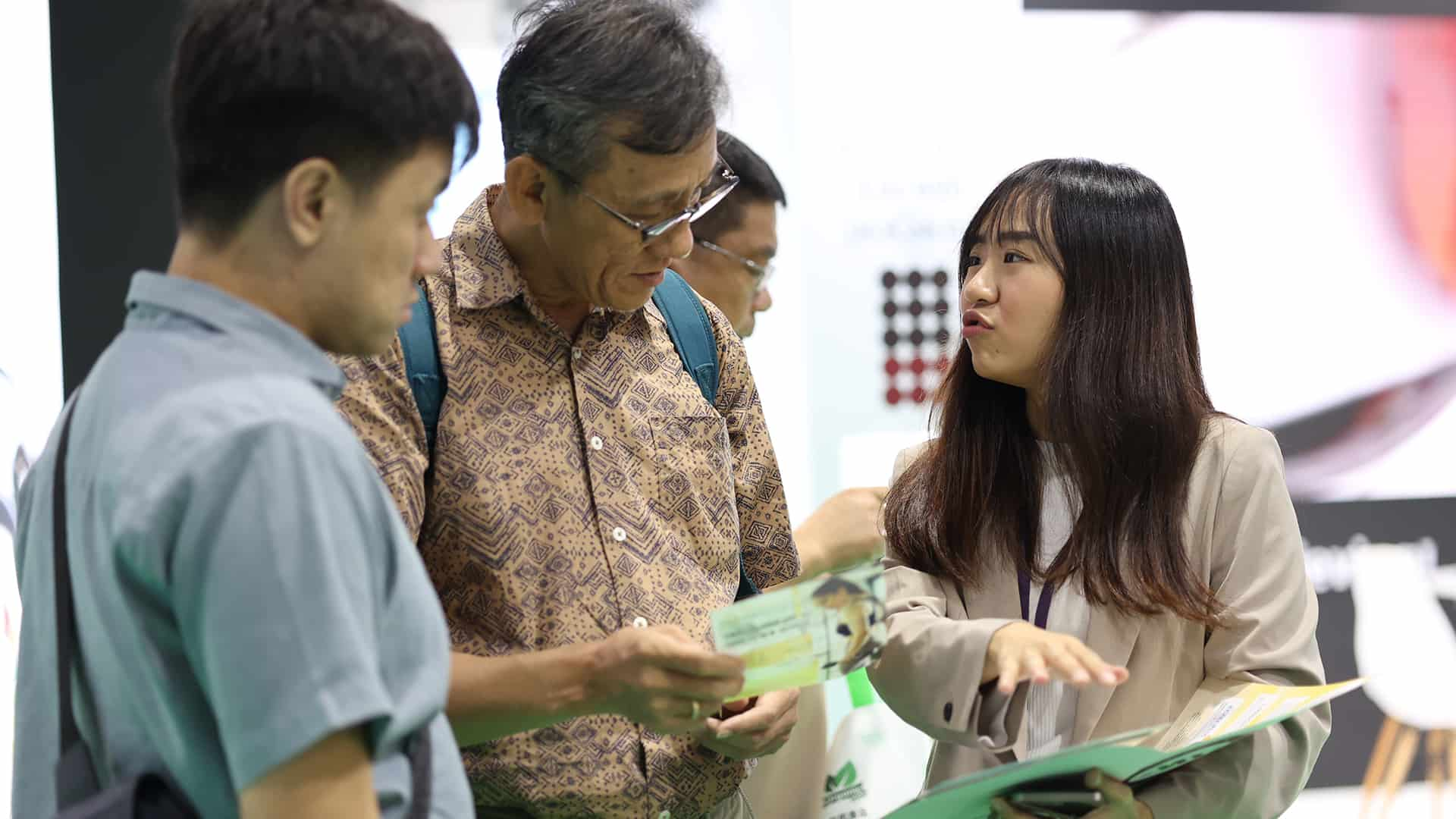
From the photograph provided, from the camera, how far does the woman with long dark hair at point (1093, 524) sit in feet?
5.23

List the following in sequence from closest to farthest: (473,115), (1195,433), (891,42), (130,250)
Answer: (473,115), (1195,433), (130,250), (891,42)

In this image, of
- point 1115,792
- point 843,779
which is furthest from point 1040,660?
point 843,779

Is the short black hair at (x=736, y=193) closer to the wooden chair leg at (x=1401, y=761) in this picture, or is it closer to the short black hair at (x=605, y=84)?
the short black hair at (x=605, y=84)

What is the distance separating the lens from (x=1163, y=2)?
338 cm

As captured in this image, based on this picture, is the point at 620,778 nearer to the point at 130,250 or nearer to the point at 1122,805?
the point at 1122,805

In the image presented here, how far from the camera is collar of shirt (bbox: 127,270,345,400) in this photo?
93cm

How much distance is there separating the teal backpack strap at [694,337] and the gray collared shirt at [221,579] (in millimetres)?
717

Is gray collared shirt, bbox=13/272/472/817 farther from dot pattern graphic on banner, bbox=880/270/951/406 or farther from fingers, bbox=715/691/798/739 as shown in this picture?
dot pattern graphic on banner, bbox=880/270/951/406

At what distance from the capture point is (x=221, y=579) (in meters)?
0.81

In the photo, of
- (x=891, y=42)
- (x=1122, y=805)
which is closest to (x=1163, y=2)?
(x=891, y=42)

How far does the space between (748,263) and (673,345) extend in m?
0.99

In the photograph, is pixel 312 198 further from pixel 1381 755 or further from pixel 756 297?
pixel 1381 755

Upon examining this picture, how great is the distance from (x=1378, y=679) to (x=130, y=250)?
10.6 ft

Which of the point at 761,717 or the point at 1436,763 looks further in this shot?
the point at 1436,763
